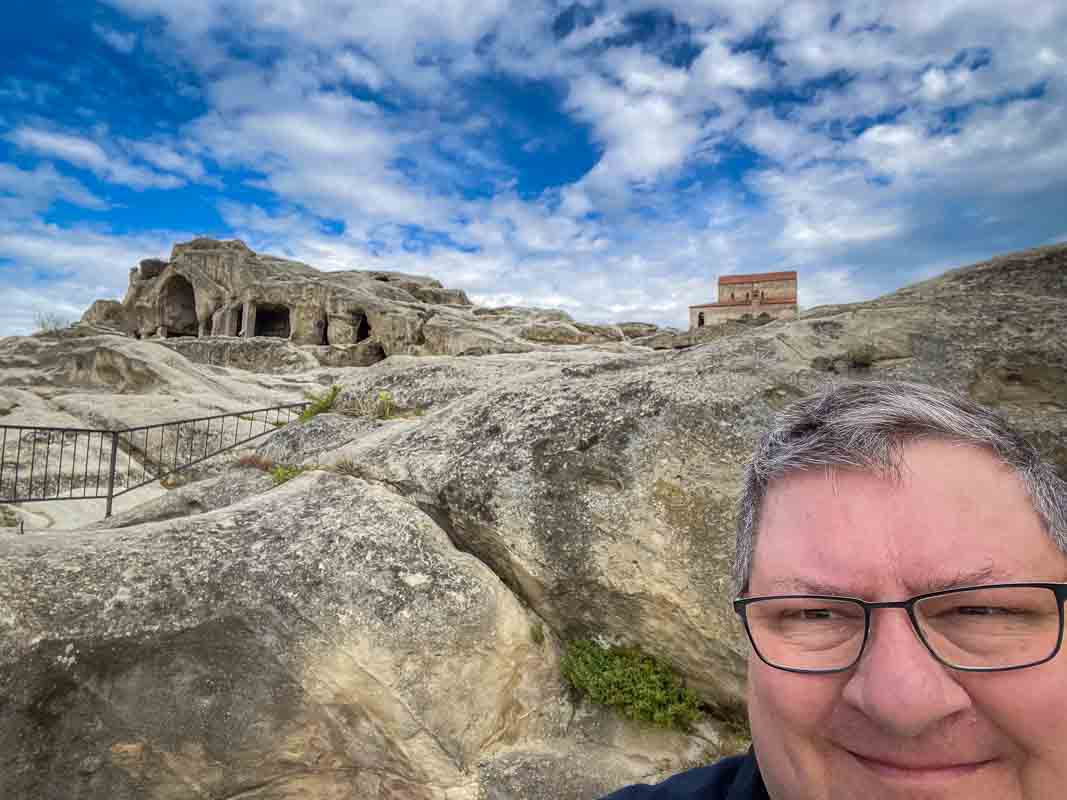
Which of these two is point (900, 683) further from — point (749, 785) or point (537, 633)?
point (537, 633)

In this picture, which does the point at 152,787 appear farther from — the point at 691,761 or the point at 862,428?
the point at 862,428

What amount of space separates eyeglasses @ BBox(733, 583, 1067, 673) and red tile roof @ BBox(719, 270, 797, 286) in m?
61.0

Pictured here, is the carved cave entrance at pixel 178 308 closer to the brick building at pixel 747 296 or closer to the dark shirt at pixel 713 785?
the brick building at pixel 747 296

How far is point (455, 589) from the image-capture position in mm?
3746

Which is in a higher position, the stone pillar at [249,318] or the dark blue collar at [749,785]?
the stone pillar at [249,318]

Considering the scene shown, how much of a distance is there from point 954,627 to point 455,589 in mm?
3044

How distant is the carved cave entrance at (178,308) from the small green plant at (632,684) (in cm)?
4591

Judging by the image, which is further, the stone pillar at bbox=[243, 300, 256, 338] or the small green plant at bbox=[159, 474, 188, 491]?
the stone pillar at bbox=[243, 300, 256, 338]

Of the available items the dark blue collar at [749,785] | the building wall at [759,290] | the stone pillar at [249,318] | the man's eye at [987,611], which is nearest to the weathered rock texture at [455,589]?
the dark blue collar at [749,785]


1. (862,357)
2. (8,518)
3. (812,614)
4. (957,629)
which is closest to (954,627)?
(957,629)

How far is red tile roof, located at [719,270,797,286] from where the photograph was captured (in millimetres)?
56128

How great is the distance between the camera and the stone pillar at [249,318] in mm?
37469

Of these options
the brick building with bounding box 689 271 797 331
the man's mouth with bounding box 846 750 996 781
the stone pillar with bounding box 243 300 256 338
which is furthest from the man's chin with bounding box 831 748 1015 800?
the brick building with bounding box 689 271 797 331

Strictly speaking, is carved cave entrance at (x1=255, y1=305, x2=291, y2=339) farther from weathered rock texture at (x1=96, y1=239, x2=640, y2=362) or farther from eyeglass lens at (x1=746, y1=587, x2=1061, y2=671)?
eyeglass lens at (x1=746, y1=587, x2=1061, y2=671)
